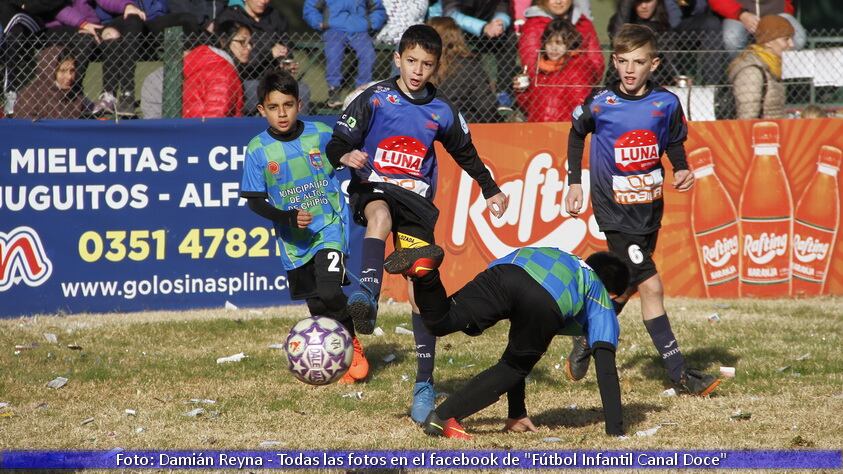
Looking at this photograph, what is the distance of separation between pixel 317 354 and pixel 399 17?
667cm

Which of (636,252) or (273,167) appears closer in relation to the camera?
(636,252)

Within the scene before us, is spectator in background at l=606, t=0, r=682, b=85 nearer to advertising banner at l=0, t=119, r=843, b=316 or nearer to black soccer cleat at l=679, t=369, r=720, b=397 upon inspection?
advertising banner at l=0, t=119, r=843, b=316

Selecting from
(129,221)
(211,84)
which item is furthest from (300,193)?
(211,84)

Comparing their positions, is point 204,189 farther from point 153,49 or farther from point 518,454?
point 518,454

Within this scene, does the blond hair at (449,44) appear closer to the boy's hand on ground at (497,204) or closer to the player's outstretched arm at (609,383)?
the boy's hand on ground at (497,204)

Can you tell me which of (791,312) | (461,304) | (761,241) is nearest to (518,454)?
(461,304)

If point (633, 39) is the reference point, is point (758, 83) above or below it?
below

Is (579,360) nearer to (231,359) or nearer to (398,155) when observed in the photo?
(398,155)

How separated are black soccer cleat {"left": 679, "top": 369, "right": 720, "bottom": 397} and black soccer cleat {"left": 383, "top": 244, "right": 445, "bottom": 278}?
8.98ft

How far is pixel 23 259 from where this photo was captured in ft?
35.3

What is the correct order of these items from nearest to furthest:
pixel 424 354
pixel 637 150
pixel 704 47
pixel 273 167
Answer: pixel 424 354
pixel 637 150
pixel 273 167
pixel 704 47

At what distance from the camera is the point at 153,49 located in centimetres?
1166

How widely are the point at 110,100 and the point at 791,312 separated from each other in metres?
6.71

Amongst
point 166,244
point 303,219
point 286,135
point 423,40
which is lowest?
point 166,244
